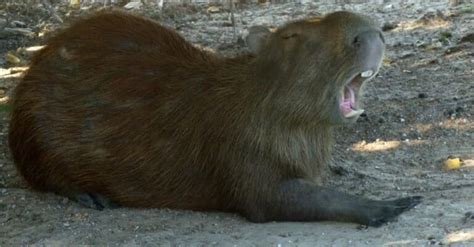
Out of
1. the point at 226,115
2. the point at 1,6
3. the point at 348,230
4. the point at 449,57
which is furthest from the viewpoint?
the point at 1,6

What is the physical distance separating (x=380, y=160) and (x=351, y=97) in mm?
1210

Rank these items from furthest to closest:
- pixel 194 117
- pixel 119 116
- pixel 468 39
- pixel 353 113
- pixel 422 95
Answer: pixel 468 39
pixel 422 95
pixel 119 116
pixel 194 117
pixel 353 113

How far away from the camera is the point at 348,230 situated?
5.20m

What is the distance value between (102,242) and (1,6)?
640 centimetres

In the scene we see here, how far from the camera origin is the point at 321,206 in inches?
210

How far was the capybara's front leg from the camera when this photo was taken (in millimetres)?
5223

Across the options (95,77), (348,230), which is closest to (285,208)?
(348,230)

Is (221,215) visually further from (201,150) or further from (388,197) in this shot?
(388,197)

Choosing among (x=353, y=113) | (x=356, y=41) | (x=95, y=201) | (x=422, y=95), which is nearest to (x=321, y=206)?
(x=353, y=113)

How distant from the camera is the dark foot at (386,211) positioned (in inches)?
205

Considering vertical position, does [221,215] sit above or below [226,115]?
below

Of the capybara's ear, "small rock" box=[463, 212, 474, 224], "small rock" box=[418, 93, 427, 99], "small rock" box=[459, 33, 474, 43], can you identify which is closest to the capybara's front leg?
"small rock" box=[463, 212, 474, 224]

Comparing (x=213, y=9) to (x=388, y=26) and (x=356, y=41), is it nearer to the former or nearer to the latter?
(x=388, y=26)

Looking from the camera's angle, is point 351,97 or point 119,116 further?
point 119,116
